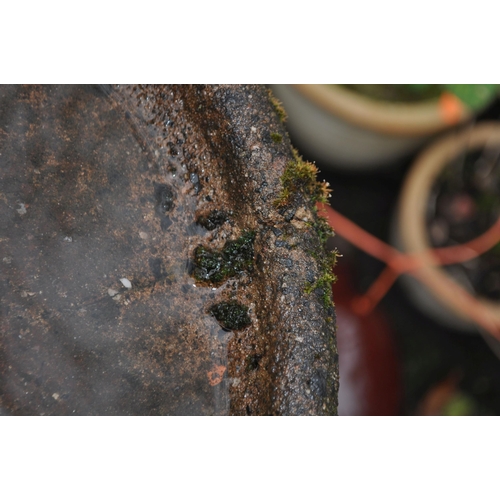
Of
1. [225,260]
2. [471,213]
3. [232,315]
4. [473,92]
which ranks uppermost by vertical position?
[473,92]

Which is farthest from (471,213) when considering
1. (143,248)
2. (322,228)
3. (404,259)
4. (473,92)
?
(143,248)

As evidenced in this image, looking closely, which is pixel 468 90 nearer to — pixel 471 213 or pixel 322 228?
pixel 471 213

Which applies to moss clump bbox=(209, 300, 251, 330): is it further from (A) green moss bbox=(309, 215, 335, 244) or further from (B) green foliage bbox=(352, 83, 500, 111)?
(B) green foliage bbox=(352, 83, 500, 111)

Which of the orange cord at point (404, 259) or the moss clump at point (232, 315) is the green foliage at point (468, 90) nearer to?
the orange cord at point (404, 259)

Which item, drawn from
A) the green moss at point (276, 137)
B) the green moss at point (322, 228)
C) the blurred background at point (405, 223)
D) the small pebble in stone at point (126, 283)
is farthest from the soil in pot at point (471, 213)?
the small pebble in stone at point (126, 283)

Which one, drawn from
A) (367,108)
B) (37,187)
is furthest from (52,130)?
(367,108)

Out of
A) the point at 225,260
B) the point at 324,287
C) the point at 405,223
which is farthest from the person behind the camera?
the point at 405,223
